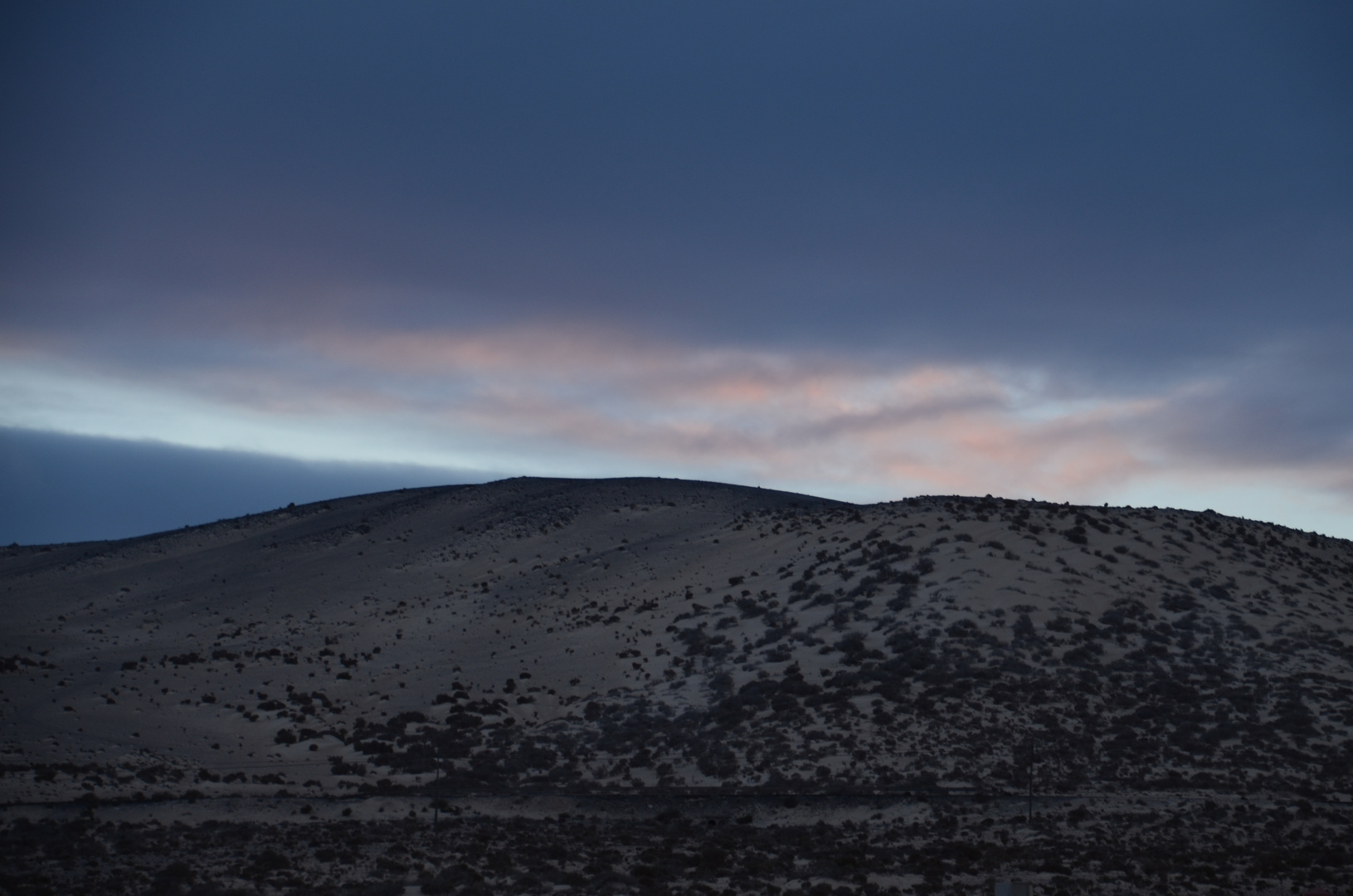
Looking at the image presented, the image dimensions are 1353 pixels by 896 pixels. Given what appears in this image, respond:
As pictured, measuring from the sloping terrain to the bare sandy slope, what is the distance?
→ 17cm

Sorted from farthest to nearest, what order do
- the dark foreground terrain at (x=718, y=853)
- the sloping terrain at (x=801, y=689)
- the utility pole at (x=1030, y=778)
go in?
the sloping terrain at (x=801, y=689) < the utility pole at (x=1030, y=778) < the dark foreground terrain at (x=718, y=853)

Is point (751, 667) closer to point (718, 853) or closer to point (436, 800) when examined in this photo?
point (436, 800)

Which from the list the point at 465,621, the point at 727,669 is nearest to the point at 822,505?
the point at 465,621

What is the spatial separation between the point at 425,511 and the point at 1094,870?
67.1m

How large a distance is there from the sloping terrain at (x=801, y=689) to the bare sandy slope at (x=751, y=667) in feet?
0.55

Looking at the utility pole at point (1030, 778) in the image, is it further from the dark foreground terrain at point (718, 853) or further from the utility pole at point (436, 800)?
the utility pole at point (436, 800)

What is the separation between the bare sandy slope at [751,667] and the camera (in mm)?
35719

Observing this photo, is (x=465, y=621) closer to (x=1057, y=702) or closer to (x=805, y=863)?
(x=1057, y=702)

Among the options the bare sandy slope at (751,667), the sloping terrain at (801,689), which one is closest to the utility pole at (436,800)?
the bare sandy slope at (751,667)

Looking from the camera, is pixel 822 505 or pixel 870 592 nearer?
pixel 870 592

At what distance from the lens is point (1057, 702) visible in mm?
38500

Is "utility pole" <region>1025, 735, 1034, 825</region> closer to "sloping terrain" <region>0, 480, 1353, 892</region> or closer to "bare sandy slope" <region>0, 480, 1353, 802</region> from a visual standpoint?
"sloping terrain" <region>0, 480, 1353, 892</region>

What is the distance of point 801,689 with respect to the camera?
41531 millimetres

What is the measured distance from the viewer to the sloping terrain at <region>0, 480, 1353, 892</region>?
1208 inches
